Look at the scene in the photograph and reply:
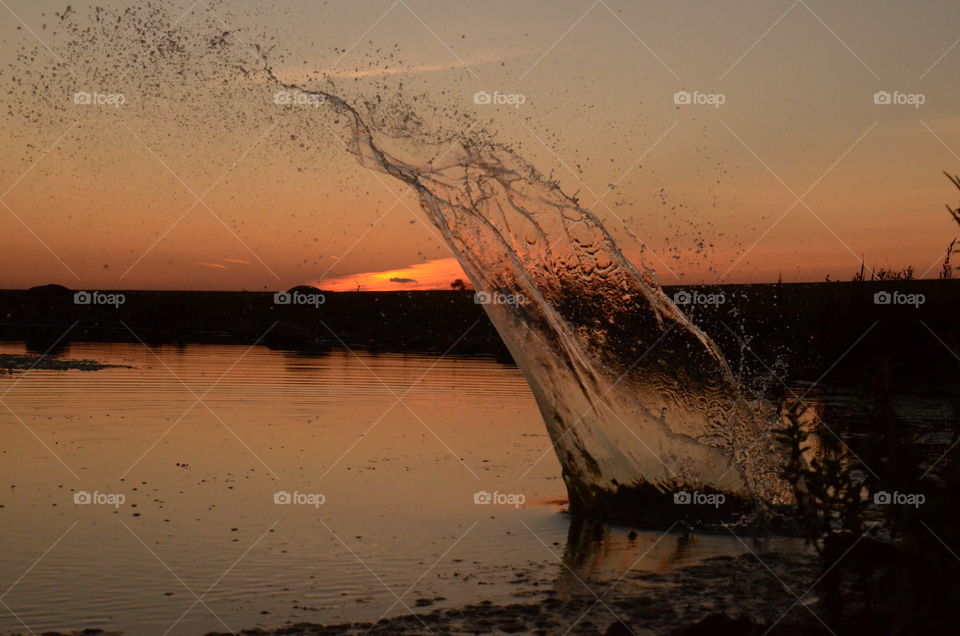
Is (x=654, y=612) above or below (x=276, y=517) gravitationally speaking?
below

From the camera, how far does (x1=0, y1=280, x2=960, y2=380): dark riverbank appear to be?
30.8m

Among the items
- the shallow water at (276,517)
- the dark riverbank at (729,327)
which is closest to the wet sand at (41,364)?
the dark riverbank at (729,327)

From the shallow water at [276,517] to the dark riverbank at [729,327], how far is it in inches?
154

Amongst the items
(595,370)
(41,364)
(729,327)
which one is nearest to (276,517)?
(595,370)

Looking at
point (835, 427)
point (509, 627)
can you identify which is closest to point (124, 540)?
point (509, 627)

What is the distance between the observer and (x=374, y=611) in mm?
8758

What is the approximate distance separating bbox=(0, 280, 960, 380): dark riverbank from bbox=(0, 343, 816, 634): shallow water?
392cm

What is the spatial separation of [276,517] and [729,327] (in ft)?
101

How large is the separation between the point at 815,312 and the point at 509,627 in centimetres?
3132

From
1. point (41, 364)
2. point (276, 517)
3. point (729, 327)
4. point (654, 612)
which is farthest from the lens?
point (729, 327)

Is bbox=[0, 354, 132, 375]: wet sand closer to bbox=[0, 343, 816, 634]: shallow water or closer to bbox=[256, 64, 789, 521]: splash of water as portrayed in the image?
bbox=[0, 343, 816, 634]: shallow water

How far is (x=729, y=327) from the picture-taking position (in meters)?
40.8

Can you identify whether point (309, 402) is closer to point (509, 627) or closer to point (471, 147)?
point (471, 147)

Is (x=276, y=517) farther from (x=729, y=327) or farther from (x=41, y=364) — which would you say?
(x=729, y=327)
